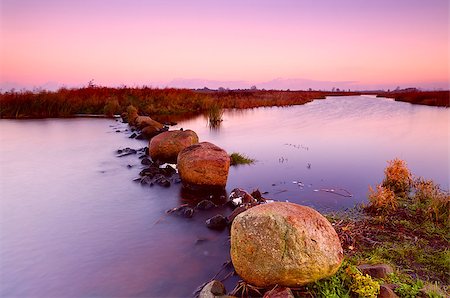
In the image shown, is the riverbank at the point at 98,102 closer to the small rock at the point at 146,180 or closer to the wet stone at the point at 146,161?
the wet stone at the point at 146,161

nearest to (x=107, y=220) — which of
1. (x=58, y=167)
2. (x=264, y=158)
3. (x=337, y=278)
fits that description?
(x=337, y=278)

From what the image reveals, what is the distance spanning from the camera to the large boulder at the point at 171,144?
535 inches

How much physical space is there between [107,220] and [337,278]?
6117 millimetres

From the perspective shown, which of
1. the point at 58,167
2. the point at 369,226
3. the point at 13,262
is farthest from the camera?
the point at 58,167

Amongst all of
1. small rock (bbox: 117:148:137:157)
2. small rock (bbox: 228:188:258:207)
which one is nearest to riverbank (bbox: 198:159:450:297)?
small rock (bbox: 228:188:258:207)

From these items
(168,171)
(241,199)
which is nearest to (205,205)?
(241,199)

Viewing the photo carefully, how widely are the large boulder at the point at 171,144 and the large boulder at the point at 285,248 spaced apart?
8.60 meters

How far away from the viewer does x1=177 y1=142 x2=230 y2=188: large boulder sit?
10.4m

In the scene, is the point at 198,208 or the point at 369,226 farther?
the point at 198,208

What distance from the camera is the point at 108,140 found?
20.3 meters

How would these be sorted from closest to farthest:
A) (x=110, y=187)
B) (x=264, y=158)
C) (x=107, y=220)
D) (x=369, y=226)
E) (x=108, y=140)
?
(x=369, y=226) → (x=107, y=220) → (x=110, y=187) → (x=264, y=158) → (x=108, y=140)

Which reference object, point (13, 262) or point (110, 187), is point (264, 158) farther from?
point (13, 262)

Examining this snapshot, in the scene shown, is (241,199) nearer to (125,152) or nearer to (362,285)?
(362,285)

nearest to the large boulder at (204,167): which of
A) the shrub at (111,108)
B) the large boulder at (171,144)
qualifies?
the large boulder at (171,144)
